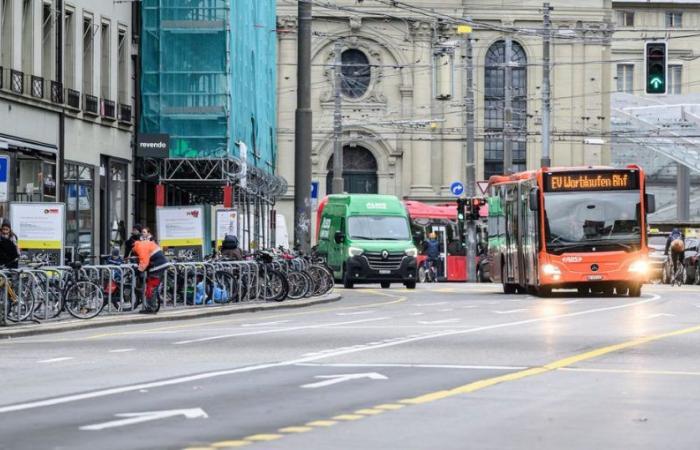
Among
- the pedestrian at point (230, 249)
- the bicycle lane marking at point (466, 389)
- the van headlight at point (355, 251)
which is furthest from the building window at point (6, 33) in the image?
the bicycle lane marking at point (466, 389)

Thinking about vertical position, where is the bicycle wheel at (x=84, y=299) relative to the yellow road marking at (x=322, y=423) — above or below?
above

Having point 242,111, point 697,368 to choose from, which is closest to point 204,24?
point 242,111

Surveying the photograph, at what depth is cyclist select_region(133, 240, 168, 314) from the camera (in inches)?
1292

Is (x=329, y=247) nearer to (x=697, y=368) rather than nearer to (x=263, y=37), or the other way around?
(x=263, y=37)

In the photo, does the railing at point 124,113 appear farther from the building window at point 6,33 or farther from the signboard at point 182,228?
the signboard at point 182,228

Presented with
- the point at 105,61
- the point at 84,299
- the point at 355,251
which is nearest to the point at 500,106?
the point at 355,251

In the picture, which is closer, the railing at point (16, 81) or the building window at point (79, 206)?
the railing at point (16, 81)

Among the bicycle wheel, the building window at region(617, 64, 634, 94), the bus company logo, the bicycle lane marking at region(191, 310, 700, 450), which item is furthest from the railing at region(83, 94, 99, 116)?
the building window at region(617, 64, 634, 94)

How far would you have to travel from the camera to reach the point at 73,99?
44969 mm

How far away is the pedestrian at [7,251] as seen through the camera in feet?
99.1

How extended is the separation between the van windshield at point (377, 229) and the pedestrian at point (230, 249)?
1445 cm

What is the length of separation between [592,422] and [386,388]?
3092mm

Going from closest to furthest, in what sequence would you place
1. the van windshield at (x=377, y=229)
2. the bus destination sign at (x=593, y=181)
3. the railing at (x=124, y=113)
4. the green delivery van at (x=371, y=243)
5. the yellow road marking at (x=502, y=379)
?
1. the yellow road marking at (x=502, y=379)
2. the bus destination sign at (x=593, y=181)
3. the railing at (x=124, y=113)
4. the green delivery van at (x=371, y=243)
5. the van windshield at (x=377, y=229)

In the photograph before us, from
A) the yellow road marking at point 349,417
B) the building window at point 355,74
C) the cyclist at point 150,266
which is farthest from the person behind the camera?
the building window at point 355,74
